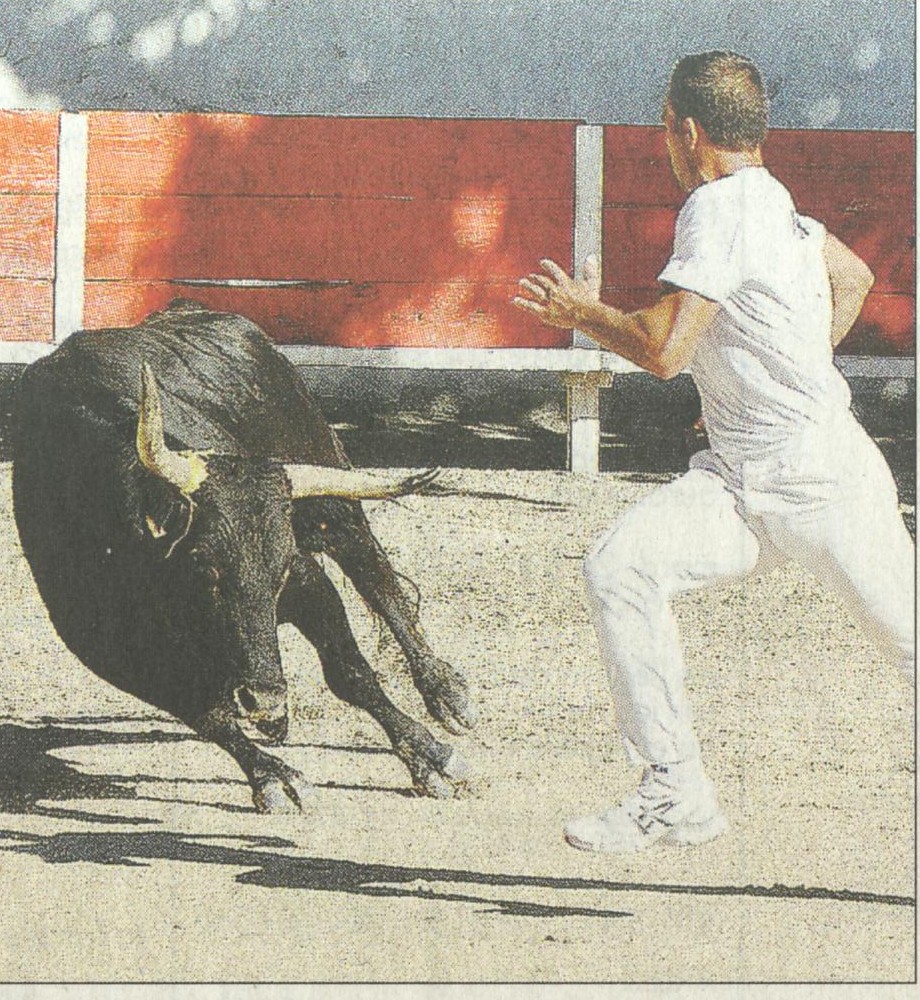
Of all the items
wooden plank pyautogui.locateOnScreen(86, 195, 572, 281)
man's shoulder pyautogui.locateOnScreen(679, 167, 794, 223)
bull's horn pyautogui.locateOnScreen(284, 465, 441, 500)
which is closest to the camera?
man's shoulder pyautogui.locateOnScreen(679, 167, 794, 223)

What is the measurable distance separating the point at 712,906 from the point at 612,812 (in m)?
0.24

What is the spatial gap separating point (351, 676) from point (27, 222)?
111 cm

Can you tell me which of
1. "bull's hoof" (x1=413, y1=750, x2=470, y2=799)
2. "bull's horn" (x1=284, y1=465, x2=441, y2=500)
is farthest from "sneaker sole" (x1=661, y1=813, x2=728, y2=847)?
"bull's horn" (x1=284, y1=465, x2=441, y2=500)

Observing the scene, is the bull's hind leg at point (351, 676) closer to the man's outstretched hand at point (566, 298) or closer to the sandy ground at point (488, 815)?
the sandy ground at point (488, 815)

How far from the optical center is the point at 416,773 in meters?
3.11

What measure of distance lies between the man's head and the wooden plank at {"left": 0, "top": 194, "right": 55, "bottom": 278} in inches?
51.0

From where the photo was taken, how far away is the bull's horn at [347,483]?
3.02 m

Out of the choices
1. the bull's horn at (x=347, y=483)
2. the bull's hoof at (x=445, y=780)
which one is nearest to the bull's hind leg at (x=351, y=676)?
the bull's hoof at (x=445, y=780)

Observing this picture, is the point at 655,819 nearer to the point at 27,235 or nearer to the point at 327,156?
the point at 327,156

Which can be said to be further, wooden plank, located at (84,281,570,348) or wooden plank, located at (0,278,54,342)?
wooden plank, located at (84,281,570,348)

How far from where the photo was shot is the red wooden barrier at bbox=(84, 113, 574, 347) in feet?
11.5

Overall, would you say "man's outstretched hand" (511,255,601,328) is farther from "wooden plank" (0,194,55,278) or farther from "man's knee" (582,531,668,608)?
"wooden plank" (0,194,55,278)

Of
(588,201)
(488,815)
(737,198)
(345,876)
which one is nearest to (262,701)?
(345,876)

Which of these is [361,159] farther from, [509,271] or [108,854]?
[108,854]
